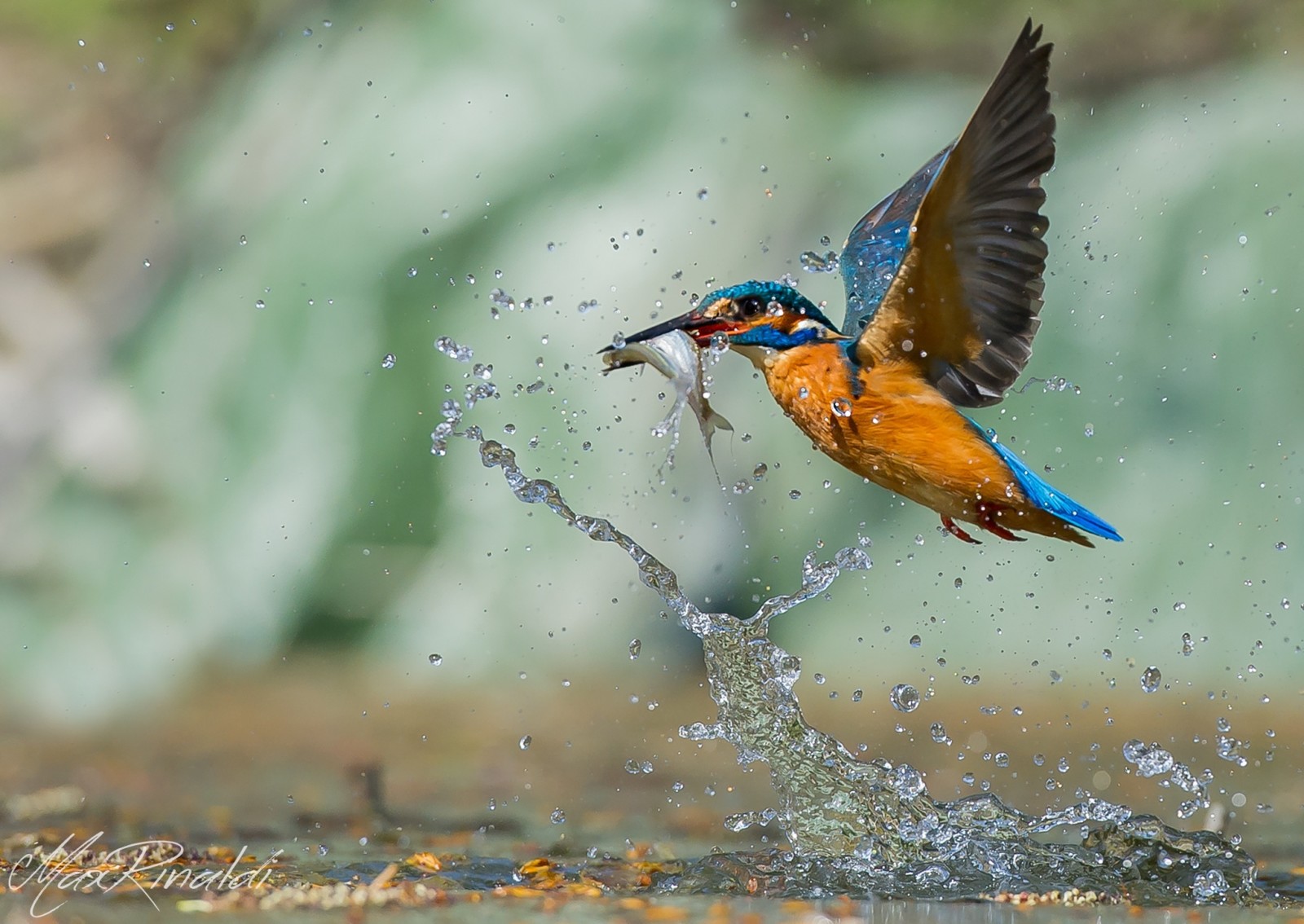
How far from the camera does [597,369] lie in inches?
210

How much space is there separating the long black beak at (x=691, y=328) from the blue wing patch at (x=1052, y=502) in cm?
45

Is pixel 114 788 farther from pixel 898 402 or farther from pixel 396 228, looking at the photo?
pixel 898 402

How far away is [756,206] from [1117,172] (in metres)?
1.23

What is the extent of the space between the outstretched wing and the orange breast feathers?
4 centimetres

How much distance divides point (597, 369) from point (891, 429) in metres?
2.82

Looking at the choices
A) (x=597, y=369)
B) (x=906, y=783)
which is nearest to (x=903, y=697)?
(x=906, y=783)

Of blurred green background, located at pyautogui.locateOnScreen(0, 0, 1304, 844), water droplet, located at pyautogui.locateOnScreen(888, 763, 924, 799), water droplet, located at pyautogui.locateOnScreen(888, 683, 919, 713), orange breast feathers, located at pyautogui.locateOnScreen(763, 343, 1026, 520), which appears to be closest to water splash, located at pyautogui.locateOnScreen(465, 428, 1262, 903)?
water droplet, located at pyautogui.locateOnScreen(888, 763, 924, 799)

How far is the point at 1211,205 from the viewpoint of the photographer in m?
5.49

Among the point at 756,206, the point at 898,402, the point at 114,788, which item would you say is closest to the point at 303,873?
the point at 898,402

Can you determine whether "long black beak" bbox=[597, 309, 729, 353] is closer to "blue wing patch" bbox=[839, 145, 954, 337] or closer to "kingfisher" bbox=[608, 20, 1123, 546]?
"kingfisher" bbox=[608, 20, 1123, 546]

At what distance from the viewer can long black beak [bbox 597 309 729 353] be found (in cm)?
254

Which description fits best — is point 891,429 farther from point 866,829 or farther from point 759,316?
point 866,829

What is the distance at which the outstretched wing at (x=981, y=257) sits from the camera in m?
2.35

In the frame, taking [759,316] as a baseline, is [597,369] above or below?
above
